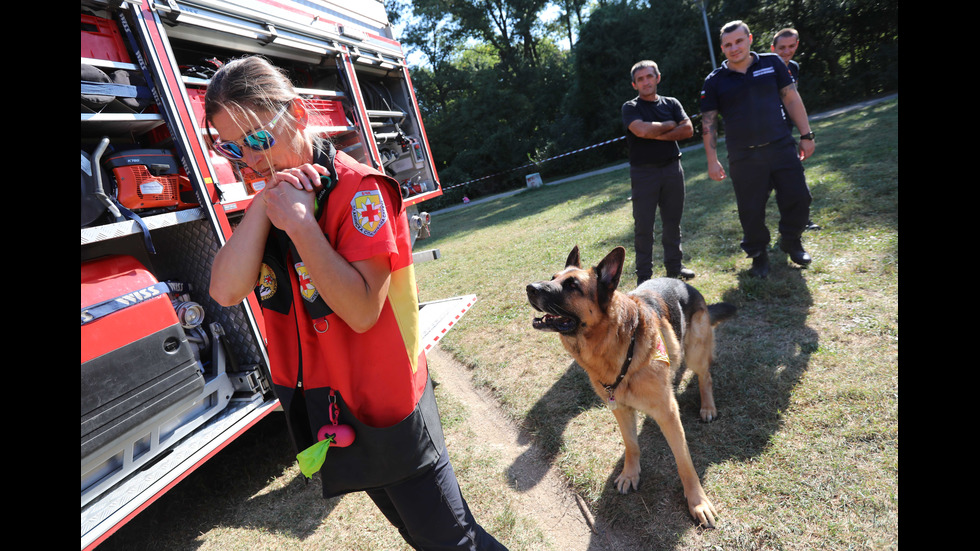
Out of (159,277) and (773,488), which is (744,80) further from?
(159,277)

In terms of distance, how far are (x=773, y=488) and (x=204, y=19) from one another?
444cm

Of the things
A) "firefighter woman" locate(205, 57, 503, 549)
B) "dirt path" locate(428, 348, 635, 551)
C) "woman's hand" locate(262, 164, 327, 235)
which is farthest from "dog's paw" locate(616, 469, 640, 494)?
"woman's hand" locate(262, 164, 327, 235)

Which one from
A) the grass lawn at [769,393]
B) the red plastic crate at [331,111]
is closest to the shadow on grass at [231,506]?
the grass lawn at [769,393]

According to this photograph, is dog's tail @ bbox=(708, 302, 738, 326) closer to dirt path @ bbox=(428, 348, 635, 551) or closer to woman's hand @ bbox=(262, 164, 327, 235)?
dirt path @ bbox=(428, 348, 635, 551)

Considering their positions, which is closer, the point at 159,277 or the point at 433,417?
the point at 433,417

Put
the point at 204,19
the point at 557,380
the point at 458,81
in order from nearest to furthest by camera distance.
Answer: the point at 204,19, the point at 557,380, the point at 458,81

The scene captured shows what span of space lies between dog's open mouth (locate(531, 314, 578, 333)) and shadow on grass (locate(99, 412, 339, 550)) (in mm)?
1774

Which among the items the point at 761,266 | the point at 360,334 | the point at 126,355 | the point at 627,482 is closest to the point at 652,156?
the point at 761,266

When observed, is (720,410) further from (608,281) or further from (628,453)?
(608,281)

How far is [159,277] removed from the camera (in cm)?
297

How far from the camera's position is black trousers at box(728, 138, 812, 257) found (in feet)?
13.9

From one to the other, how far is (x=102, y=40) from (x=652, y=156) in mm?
4374

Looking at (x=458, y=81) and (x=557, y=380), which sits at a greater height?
(x=458, y=81)

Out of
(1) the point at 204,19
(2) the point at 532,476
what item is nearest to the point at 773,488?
(2) the point at 532,476
